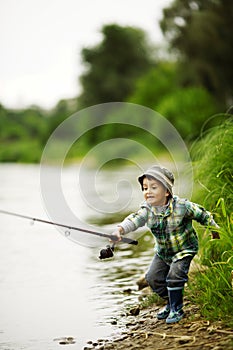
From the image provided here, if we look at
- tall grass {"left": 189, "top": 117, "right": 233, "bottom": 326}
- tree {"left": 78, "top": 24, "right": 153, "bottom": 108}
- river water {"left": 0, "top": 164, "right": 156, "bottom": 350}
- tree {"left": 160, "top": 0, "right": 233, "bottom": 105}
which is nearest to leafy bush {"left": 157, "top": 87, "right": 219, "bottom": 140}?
tree {"left": 160, "top": 0, "right": 233, "bottom": 105}

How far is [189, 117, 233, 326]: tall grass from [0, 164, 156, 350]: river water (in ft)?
2.27

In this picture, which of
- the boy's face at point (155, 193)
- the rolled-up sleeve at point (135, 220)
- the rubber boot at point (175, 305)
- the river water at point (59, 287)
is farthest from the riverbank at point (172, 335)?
the boy's face at point (155, 193)

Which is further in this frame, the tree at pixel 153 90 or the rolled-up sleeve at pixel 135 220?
the tree at pixel 153 90

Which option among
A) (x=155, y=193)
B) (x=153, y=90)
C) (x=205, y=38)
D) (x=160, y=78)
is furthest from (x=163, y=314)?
(x=160, y=78)

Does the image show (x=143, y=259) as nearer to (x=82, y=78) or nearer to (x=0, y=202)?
(x=0, y=202)

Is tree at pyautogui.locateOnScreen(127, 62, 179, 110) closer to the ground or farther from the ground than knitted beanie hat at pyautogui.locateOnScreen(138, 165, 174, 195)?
farther from the ground

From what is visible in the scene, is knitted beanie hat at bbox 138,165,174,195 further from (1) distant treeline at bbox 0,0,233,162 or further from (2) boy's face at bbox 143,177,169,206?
(1) distant treeline at bbox 0,0,233,162

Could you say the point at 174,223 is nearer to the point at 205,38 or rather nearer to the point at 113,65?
A: the point at 205,38

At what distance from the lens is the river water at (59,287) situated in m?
4.89

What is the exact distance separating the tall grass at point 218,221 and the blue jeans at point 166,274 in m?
0.17

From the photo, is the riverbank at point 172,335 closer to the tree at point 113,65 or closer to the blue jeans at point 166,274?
the blue jeans at point 166,274

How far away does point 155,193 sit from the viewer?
14.5 ft

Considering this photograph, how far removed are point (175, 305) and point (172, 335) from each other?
1.24ft

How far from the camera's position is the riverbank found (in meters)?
3.89
